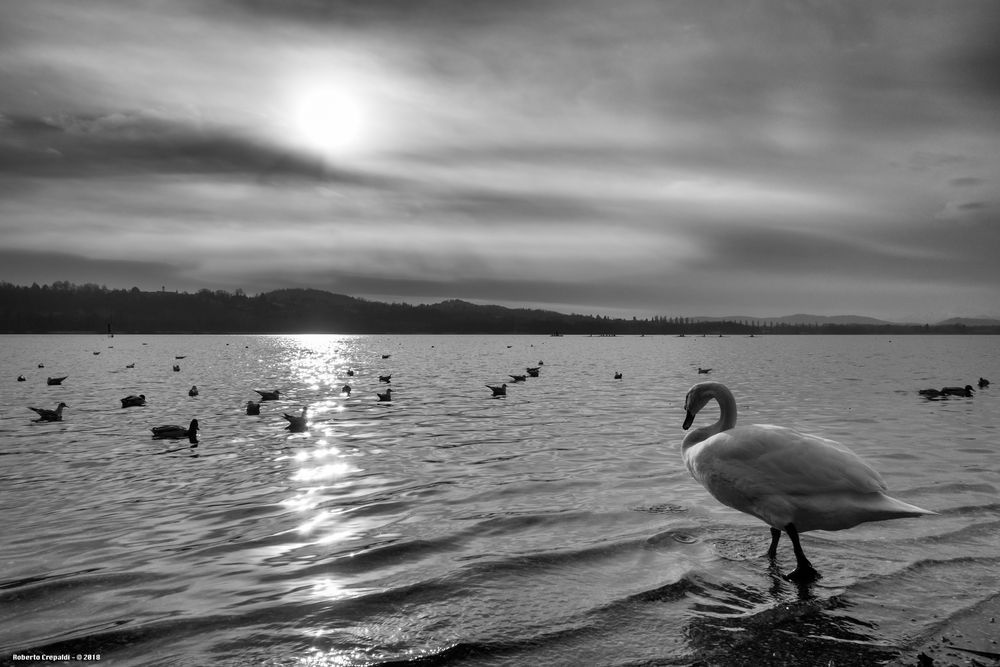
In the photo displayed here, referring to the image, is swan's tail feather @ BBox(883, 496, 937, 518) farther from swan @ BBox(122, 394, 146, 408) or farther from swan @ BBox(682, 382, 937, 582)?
swan @ BBox(122, 394, 146, 408)

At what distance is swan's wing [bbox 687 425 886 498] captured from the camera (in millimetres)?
7918

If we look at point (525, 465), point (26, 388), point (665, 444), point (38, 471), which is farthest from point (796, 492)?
point (26, 388)

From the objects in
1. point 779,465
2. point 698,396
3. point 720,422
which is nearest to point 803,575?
point 779,465

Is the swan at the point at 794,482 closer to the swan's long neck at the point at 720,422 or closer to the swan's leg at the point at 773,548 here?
the swan's leg at the point at 773,548

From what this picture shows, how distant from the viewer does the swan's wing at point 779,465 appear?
26.0ft

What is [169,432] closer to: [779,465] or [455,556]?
[455,556]

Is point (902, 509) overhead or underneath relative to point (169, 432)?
overhead

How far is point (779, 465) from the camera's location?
8.34m

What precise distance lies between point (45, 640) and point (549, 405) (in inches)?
1080

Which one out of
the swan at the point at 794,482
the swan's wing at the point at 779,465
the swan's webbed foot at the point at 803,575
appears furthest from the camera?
the swan's webbed foot at the point at 803,575

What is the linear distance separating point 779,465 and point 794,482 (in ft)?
0.89

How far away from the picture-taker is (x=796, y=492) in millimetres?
8141

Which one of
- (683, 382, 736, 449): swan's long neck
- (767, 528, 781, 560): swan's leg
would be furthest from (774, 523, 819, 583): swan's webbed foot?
(683, 382, 736, 449): swan's long neck

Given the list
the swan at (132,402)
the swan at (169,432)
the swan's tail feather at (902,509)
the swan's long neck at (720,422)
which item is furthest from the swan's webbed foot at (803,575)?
the swan at (132,402)
